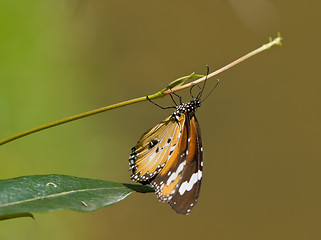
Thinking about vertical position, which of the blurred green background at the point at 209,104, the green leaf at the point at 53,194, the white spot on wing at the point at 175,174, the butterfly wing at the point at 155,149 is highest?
the blurred green background at the point at 209,104

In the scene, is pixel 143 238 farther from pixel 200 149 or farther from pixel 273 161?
pixel 200 149

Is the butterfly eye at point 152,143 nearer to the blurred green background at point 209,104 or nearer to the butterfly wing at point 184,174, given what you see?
the butterfly wing at point 184,174

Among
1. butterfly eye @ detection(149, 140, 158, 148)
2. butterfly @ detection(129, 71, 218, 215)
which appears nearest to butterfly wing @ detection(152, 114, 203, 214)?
butterfly @ detection(129, 71, 218, 215)

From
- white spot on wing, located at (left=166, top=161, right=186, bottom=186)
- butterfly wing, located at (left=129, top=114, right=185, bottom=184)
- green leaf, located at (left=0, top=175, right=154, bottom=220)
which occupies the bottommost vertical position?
green leaf, located at (left=0, top=175, right=154, bottom=220)

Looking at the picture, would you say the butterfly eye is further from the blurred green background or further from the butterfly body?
the blurred green background

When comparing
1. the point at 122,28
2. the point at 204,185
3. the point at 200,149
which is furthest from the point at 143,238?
the point at 200,149

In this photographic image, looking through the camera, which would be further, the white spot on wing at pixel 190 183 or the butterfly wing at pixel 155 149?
the butterfly wing at pixel 155 149

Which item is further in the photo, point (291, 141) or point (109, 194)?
point (291, 141)

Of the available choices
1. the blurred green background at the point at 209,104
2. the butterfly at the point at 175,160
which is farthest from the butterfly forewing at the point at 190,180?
the blurred green background at the point at 209,104
